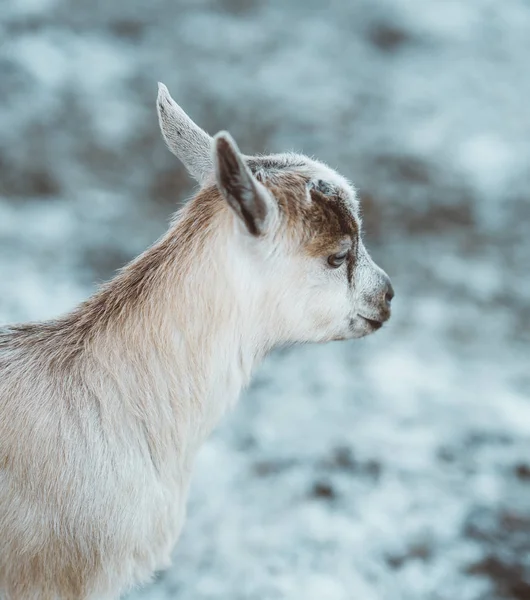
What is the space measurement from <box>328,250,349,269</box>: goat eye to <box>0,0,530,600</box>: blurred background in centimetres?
165

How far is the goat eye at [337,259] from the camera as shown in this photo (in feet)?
9.09

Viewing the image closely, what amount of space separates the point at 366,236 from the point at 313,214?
340 cm

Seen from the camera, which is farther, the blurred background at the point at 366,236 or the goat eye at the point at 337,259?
the blurred background at the point at 366,236

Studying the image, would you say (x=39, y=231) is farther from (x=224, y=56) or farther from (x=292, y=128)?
(x=224, y=56)

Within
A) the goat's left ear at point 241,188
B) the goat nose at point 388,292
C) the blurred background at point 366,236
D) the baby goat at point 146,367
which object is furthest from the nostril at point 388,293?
the blurred background at point 366,236

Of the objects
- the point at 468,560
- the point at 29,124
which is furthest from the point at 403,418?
the point at 29,124

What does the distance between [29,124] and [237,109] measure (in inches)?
60.4

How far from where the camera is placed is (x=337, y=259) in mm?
2791

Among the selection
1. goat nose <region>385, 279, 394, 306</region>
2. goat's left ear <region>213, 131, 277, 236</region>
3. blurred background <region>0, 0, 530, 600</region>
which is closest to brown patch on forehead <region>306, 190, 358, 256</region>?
goat's left ear <region>213, 131, 277, 236</region>

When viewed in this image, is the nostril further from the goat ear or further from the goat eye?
the goat ear

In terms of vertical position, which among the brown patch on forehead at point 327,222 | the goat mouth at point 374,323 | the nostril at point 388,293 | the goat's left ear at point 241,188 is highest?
the goat's left ear at point 241,188

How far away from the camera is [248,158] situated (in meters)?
2.80

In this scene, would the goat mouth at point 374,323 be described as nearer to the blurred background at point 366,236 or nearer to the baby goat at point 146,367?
the baby goat at point 146,367

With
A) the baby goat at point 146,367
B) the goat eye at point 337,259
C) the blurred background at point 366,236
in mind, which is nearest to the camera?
the baby goat at point 146,367
